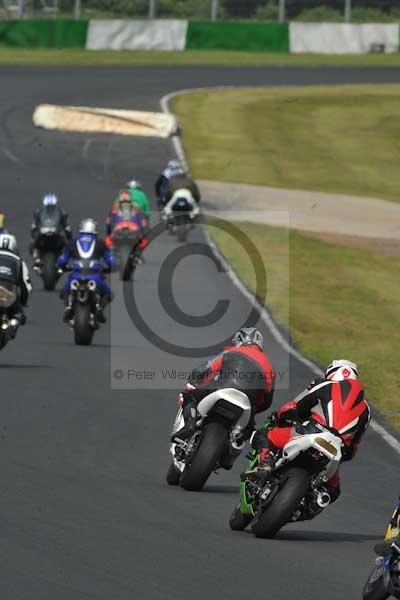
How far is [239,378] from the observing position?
1293 cm

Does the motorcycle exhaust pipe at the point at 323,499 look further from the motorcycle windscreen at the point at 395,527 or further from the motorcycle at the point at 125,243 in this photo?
the motorcycle at the point at 125,243

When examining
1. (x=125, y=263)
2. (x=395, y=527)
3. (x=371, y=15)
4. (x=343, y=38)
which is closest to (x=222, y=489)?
(x=395, y=527)

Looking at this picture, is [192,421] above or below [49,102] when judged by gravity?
above

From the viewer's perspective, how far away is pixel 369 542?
12047 millimetres

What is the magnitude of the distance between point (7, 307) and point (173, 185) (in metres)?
18.3

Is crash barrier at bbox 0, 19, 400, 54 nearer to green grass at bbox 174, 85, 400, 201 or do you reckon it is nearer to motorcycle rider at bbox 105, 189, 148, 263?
green grass at bbox 174, 85, 400, 201

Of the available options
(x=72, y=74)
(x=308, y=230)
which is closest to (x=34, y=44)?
(x=72, y=74)

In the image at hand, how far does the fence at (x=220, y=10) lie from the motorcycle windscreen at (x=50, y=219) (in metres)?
41.2

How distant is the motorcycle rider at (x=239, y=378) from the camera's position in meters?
12.9

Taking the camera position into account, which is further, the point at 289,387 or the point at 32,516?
the point at 289,387

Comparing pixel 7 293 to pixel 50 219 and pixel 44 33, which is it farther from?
pixel 44 33

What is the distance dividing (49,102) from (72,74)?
7388 millimetres

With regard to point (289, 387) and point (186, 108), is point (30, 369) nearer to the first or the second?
point (289, 387)

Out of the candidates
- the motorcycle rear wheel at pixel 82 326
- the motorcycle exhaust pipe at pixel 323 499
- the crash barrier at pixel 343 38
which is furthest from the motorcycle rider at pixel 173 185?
the crash barrier at pixel 343 38
